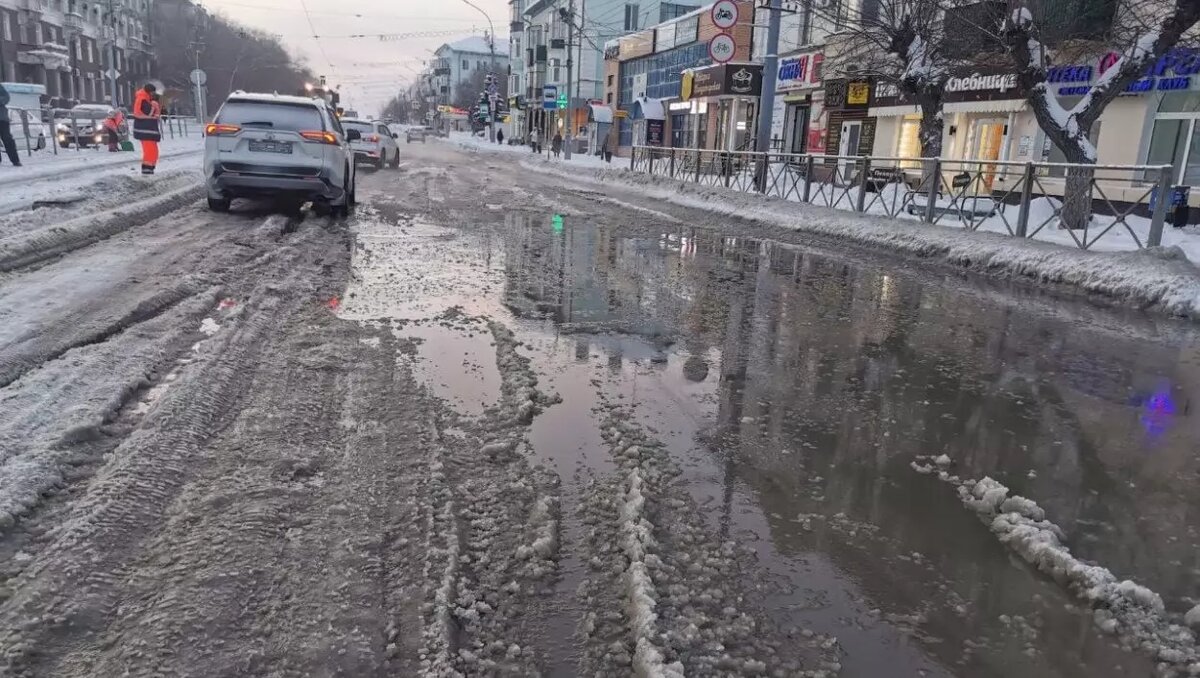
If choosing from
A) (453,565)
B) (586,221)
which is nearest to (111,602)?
(453,565)

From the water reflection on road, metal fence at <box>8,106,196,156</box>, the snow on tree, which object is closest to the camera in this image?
the water reflection on road

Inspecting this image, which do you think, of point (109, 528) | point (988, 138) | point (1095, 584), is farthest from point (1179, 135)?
point (109, 528)

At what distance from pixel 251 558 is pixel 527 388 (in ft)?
7.08

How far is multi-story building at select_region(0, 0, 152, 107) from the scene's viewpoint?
192 feet

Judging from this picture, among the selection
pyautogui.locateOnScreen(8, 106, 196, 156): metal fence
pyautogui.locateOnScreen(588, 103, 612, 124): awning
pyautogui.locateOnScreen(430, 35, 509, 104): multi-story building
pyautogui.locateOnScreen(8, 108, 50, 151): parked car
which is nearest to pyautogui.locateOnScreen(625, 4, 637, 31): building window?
pyautogui.locateOnScreen(588, 103, 612, 124): awning

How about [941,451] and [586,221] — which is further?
[586,221]

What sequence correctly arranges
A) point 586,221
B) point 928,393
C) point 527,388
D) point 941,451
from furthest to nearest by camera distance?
point 586,221 → point 928,393 → point 527,388 → point 941,451

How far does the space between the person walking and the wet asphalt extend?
9357 mm

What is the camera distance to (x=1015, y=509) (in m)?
3.45

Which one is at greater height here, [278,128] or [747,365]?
[278,128]

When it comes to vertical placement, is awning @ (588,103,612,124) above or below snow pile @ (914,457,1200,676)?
above

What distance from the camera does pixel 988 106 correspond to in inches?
885

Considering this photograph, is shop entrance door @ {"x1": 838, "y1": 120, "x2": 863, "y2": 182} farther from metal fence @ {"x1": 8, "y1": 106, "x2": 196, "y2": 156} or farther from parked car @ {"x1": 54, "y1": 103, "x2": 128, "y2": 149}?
parked car @ {"x1": 54, "y1": 103, "x2": 128, "y2": 149}

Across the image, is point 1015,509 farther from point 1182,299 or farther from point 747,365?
point 1182,299
